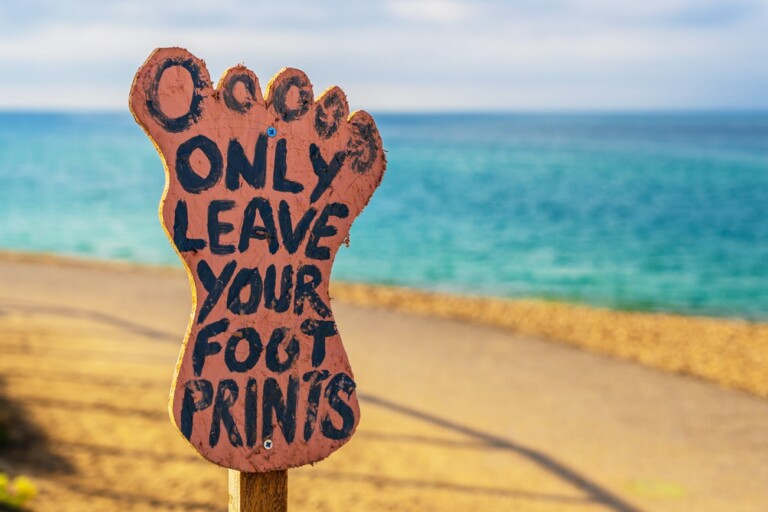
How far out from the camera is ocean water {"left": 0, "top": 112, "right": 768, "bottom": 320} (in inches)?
624

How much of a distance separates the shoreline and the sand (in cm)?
5

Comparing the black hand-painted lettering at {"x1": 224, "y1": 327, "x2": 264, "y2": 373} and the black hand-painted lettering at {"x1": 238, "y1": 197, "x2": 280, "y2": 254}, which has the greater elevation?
the black hand-painted lettering at {"x1": 238, "y1": 197, "x2": 280, "y2": 254}

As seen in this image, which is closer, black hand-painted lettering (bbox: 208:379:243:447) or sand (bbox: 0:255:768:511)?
black hand-painted lettering (bbox: 208:379:243:447)

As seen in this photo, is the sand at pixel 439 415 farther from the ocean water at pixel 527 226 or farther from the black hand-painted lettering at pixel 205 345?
the ocean water at pixel 527 226

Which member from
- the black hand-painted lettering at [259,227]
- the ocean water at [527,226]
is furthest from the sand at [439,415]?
the ocean water at [527,226]

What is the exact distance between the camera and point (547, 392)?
23.0 feet

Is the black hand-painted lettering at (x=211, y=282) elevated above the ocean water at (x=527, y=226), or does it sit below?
above

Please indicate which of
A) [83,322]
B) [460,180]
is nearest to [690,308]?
[83,322]

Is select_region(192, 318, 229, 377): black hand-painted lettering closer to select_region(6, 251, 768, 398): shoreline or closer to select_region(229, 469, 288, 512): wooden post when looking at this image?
select_region(229, 469, 288, 512): wooden post

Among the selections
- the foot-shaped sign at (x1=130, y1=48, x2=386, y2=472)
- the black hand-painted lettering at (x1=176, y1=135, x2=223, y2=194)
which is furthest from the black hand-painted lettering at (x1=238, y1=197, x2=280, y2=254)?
the black hand-painted lettering at (x1=176, y1=135, x2=223, y2=194)

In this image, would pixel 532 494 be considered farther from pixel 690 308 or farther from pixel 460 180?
pixel 460 180

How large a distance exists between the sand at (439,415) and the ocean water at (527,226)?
213 inches

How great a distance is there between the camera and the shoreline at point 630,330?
8.12 m

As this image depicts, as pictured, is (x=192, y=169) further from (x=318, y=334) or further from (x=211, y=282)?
(x=318, y=334)
